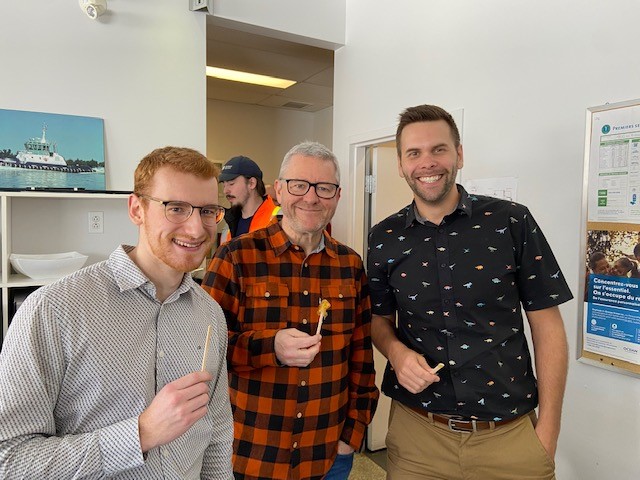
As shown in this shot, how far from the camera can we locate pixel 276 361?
138cm

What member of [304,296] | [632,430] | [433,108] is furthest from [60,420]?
[632,430]

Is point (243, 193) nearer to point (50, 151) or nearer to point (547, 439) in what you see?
point (50, 151)

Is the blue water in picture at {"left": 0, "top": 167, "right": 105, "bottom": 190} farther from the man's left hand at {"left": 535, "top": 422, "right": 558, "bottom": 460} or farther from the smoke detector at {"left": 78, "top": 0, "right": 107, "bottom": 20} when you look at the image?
the man's left hand at {"left": 535, "top": 422, "right": 558, "bottom": 460}

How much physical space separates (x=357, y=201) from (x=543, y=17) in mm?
1665

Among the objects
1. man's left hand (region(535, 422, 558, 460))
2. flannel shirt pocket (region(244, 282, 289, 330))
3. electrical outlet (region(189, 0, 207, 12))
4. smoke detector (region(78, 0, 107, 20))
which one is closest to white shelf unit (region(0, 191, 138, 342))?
smoke detector (region(78, 0, 107, 20))

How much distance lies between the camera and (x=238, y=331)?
1505mm

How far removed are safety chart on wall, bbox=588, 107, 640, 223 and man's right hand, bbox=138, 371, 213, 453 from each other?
1650 mm

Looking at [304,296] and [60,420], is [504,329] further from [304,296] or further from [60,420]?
[60,420]

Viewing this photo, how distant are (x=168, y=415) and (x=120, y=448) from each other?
4.2 inches

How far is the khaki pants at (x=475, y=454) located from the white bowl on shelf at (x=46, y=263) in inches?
81.3

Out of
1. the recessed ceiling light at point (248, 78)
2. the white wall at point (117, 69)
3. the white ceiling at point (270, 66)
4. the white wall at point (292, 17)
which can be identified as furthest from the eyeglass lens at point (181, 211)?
the recessed ceiling light at point (248, 78)

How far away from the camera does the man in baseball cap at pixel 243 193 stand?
3002 millimetres

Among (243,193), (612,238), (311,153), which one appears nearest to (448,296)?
(311,153)

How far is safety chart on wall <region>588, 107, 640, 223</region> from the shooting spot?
1680 mm
